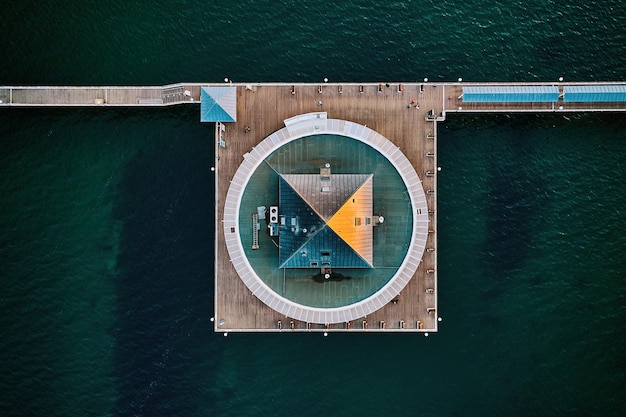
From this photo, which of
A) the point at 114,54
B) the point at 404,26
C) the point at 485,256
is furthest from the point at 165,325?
the point at 404,26

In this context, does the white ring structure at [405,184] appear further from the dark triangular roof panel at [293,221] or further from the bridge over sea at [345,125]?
the dark triangular roof panel at [293,221]

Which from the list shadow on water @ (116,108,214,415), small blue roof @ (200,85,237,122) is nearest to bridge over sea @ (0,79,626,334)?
small blue roof @ (200,85,237,122)

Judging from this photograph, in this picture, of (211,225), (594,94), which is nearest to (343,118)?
(211,225)

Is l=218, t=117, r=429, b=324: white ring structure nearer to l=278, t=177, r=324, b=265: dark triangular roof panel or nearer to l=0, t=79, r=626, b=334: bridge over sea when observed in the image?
l=0, t=79, r=626, b=334: bridge over sea

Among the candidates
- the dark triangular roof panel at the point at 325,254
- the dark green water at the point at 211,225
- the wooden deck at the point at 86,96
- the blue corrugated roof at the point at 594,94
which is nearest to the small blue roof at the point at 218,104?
the dark green water at the point at 211,225

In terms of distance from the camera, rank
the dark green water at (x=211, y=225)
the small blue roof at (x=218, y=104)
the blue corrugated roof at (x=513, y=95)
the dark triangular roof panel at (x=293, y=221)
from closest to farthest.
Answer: the dark triangular roof panel at (x=293, y=221) → the small blue roof at (x=218, y=104) → the blue corrugated roof at (x=513, y=95) → the dark green water at (x=211, y=225)

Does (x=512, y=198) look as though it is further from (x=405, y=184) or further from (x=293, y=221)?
(x=293, y=221)

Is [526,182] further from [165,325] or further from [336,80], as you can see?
[165,325]
